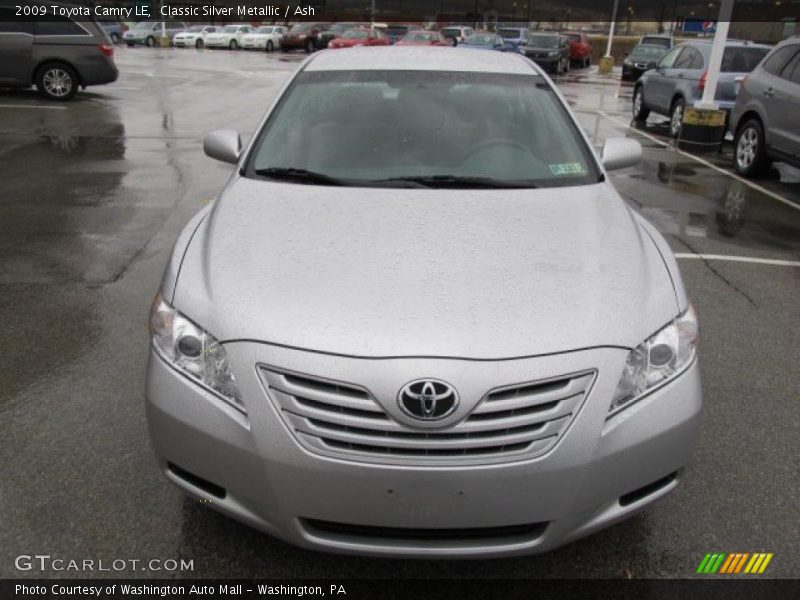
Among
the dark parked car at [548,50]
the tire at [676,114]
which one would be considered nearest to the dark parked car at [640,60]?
the dark parked car at [548,50]

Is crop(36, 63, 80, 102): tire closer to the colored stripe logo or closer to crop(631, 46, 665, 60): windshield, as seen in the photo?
the colored stripe logo

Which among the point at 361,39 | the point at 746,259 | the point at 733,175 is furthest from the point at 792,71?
the point at 361,39

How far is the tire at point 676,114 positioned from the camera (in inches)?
485

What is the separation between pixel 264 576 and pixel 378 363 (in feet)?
3.15

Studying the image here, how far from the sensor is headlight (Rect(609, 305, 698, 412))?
2254mm

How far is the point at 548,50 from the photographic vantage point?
30.1m

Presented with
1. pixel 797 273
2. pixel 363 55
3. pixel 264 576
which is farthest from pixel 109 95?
pixel 264 576

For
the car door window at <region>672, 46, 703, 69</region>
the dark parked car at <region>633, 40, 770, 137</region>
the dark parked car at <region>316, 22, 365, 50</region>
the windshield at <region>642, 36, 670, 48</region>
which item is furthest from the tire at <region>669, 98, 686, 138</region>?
the dark parked car at <region>316, 22, 365, 50</region>

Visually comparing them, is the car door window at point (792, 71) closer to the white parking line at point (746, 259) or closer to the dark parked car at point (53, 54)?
the white parking line at point (746, 259)

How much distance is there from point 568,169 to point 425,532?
2.01 m

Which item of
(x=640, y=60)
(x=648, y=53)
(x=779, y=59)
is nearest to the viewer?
(x=779, y=59)

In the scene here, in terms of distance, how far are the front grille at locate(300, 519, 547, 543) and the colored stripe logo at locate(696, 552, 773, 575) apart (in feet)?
2.69

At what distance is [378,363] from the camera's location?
6.91 feet
